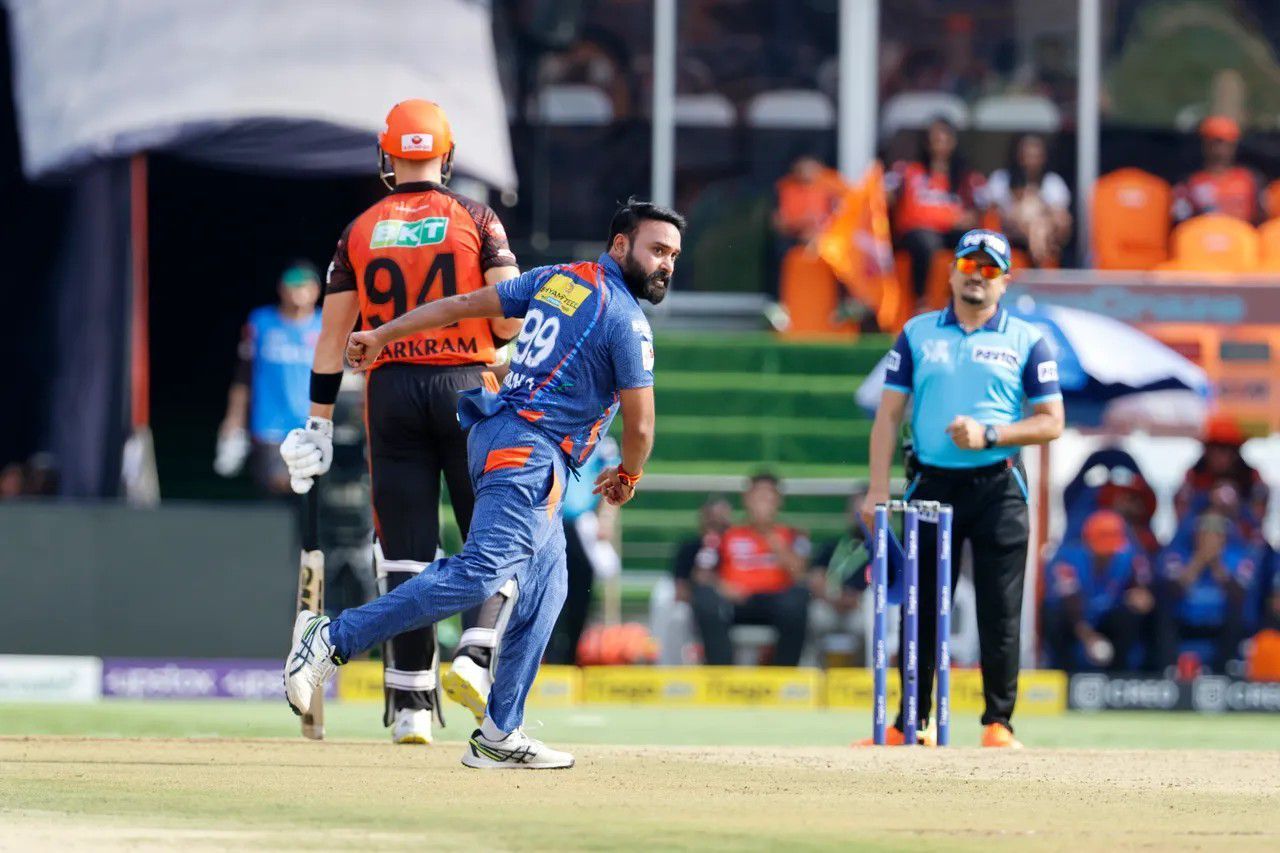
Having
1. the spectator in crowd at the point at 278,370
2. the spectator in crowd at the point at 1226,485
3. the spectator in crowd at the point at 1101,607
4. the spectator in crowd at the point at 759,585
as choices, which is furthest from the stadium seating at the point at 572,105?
the spectator in crowd at the point at 1101,607

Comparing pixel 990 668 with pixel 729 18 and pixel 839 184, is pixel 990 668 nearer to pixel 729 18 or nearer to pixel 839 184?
pixel 839 184

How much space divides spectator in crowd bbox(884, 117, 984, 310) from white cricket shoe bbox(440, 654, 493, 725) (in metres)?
9.94

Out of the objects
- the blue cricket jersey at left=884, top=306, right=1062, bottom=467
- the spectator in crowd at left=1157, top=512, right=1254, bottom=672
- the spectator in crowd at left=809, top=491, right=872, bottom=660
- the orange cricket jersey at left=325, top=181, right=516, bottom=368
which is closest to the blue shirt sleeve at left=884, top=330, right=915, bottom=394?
the blue cricket jersey at left=884, top=306, right=1062, bottom=467

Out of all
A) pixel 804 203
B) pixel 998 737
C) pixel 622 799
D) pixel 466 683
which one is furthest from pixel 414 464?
pixel 804 203

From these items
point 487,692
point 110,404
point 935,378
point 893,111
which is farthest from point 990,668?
point 893,111

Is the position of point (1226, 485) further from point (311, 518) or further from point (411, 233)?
point (411, 233)

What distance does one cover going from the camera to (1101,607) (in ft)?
47.9

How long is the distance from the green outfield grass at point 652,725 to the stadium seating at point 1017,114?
21.1ft

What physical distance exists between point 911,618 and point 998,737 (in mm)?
561

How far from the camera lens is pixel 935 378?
9.38m

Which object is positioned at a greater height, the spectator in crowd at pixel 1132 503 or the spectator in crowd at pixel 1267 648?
the spectator in crowd at pixel 1132 503

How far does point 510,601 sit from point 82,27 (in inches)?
382

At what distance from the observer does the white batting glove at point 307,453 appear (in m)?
8.45

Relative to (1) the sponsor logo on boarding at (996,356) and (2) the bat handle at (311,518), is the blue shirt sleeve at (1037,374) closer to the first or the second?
(1) the sponsor logo on boarding at (996,356)
